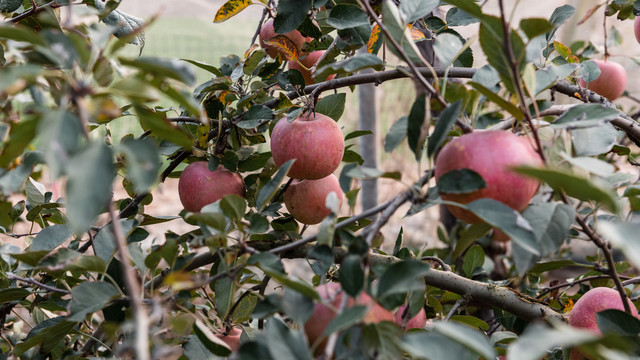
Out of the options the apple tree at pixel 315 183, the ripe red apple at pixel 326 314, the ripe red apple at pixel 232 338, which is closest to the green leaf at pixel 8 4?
the apple tree at pixel 315 183

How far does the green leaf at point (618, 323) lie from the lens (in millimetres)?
563

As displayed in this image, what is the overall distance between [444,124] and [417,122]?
0.02 metres

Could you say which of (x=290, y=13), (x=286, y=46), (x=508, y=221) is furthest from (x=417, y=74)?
(x=286, y=46)

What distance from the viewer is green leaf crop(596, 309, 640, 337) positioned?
0.56 meters

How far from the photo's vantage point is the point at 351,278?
46cm

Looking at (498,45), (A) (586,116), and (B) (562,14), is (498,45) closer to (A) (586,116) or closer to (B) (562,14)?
(A) (586,116)

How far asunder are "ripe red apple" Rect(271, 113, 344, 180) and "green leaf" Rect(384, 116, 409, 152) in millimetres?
268

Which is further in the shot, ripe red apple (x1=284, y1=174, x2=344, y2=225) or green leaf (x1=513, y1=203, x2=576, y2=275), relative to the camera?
ripe red apple (x1=284, y1=174, x2=344, y2=225)

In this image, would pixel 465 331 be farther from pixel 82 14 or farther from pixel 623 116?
pixel 623 116

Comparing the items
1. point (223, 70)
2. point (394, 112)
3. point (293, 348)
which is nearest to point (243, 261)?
point (293, 348)

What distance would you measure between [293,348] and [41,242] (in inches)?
14.9

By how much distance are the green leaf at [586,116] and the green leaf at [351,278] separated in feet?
0.79

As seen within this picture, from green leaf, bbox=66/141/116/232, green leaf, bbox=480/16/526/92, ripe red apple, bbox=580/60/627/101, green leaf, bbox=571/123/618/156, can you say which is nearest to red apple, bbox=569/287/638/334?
green leaf, bbox=571/123/618/156

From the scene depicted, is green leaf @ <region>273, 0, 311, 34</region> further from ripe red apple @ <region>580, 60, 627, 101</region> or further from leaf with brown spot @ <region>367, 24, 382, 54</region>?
ripe red apple @ <region>580, 60, 627, 101</region>
